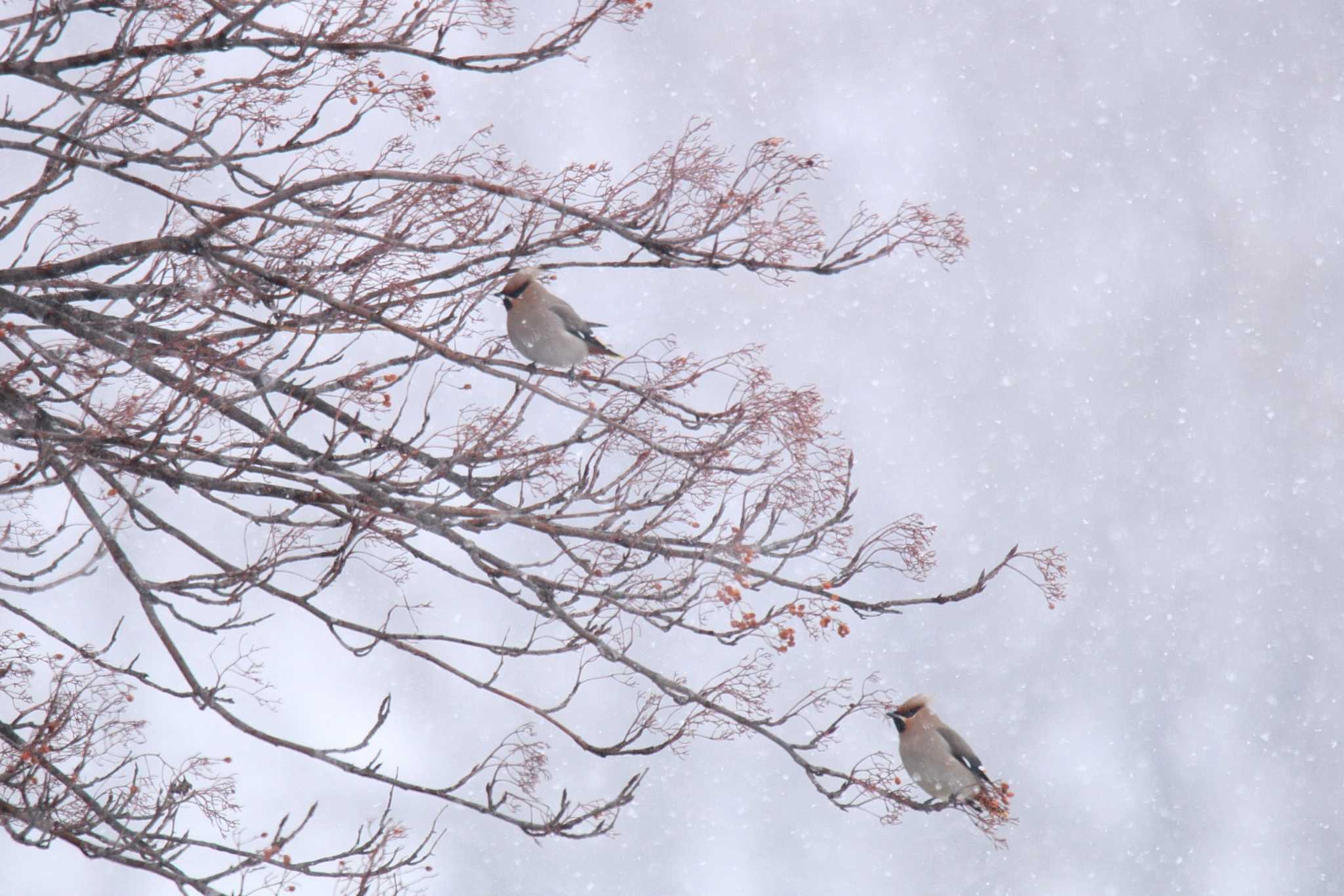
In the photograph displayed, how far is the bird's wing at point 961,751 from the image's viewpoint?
6109 mm


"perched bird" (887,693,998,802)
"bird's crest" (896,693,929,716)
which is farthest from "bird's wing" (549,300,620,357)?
"bird's crest" (896,693,929,716)

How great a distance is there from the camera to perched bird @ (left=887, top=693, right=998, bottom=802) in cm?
589

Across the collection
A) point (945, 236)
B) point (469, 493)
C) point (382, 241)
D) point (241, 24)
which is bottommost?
point (469, 493)

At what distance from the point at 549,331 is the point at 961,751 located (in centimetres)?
320

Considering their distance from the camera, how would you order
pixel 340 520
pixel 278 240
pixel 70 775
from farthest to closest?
pixel 278 240 < pixel 70 775 < pixel 340 520

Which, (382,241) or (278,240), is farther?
(278,240)

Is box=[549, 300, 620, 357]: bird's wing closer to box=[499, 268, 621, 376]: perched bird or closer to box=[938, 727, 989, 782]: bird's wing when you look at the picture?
box=[499, 268, 621, 376]: perched bird

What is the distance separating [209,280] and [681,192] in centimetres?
196

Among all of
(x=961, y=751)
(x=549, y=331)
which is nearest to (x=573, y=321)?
(x=549, y=331)

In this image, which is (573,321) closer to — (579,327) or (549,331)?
(579,327)

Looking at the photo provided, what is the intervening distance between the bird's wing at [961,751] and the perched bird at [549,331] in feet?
9.26

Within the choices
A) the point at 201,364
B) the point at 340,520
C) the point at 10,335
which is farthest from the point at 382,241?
the point at 10,335

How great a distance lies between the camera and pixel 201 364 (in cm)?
450

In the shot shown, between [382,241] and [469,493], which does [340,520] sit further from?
[382,241]
